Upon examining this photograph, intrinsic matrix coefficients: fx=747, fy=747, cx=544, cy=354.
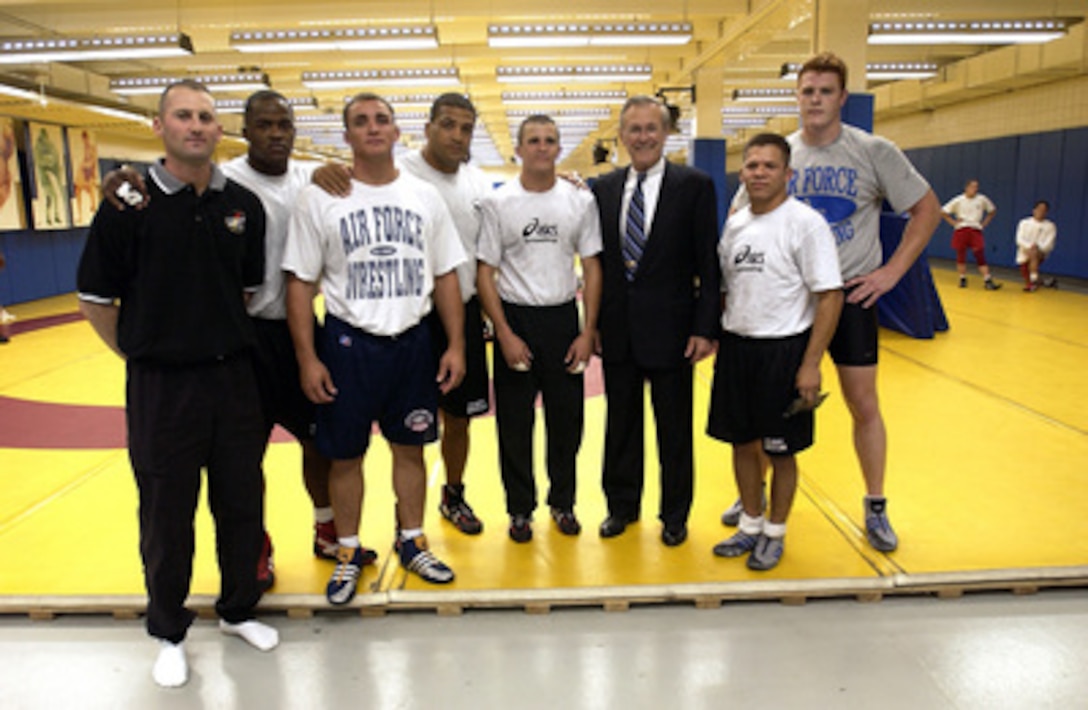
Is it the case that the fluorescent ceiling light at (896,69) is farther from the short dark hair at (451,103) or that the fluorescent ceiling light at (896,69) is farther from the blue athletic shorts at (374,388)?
the blue athletic shorts at (374,388)

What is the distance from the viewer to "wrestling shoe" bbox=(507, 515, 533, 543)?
3.47 meters

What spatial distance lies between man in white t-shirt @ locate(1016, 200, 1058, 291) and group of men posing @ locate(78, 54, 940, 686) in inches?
435

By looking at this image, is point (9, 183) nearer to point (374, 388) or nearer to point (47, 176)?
point (47, 176)

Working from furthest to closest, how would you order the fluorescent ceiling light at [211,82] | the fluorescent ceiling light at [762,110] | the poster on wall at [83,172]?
the fluorescent ceiling light at [762,110] < the poster on wall at [83,172] < the fluorescent ceiling light at [211,82]

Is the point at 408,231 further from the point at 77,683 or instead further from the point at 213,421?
the point at 77,683

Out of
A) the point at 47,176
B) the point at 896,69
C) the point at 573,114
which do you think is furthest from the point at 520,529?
the point at 573,114

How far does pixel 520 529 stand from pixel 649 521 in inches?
26.3

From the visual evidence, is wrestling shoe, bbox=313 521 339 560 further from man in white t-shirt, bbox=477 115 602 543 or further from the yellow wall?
the yellow wall

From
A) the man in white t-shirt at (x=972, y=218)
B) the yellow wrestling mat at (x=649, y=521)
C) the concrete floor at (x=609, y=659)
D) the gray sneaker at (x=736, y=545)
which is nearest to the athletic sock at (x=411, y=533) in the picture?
the yellow wrestling mat at (x=649, y=521)

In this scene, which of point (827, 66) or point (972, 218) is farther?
point (972, 218)

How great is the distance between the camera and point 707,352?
3.24m

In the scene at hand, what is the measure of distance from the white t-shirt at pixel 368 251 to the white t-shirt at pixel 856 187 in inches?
66.1

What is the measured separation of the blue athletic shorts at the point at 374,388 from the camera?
9.41 ft

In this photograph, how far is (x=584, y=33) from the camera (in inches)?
368
